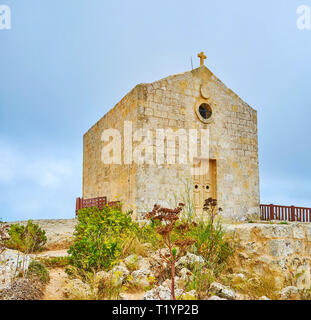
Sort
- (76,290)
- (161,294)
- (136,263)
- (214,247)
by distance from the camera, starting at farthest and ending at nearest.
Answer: (214,247), (136,263), (76,290), (161,294)

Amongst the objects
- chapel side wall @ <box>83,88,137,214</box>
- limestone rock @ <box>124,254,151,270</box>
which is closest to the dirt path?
limestone rock @ <box>124,254,151,270</box>

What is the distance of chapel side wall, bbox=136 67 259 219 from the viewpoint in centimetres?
939

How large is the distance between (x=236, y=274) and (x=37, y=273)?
3035mm

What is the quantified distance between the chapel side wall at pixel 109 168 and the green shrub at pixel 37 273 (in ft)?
14.1

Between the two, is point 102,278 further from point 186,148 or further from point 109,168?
point 109,168

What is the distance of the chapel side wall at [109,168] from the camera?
9.62 metres

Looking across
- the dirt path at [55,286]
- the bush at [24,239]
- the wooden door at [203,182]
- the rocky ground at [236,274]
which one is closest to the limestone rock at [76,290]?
the rocky ground at [236,274]

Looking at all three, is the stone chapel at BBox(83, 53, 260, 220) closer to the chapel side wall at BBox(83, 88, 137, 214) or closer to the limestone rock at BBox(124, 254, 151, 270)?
the chapel side wall at BBox(83, 88, 137, 214)

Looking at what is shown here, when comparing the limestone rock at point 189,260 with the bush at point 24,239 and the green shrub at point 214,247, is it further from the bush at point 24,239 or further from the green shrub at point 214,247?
the bush at point 24,239

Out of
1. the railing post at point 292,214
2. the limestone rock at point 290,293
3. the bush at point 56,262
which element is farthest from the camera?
the railing post at point 292,214

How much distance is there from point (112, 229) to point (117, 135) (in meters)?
5.02

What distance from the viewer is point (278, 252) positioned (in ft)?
15.6

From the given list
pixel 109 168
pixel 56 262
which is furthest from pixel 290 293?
pixel 109 168

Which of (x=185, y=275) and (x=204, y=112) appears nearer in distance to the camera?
(x=185, y=275)
